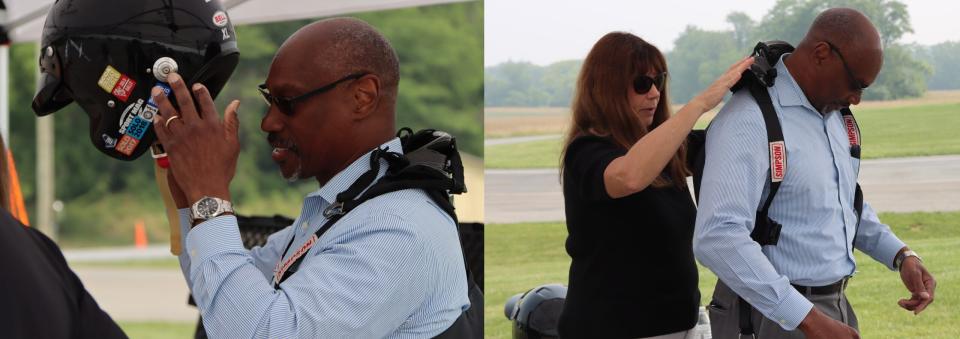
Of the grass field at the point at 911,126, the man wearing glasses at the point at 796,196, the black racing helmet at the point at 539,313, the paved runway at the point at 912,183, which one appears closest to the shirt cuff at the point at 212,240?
the man wearing glasses at the point at 796,196

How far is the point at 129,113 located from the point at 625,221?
1459 mm

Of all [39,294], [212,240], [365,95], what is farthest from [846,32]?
[39,294]

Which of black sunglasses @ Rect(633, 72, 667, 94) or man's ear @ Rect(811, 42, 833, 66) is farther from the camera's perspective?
black sunglasses @ Rect(633, 72, 667, 94)

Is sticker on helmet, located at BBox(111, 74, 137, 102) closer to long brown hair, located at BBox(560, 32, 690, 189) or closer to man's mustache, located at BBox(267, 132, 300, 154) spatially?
man's mustache, located at BBox(267, 132, 300, 154)

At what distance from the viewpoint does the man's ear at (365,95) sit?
1655mm

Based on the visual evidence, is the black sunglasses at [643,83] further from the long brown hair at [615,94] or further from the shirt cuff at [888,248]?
the shirt cuff at [888,248]

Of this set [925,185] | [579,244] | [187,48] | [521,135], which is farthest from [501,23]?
[187,48]

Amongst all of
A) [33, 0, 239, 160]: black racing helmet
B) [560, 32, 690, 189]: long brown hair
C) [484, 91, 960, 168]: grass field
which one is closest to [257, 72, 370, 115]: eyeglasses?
[33, 0, 239, 160]: black racing helmet

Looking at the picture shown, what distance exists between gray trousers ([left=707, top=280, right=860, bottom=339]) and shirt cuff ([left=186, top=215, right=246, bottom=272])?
1.46 m

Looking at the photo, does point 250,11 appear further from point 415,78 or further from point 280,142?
point 415,78

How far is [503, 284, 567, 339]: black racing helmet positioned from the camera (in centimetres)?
320

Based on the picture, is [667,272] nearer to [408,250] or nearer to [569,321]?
[569,321]

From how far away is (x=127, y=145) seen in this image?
1.58 m

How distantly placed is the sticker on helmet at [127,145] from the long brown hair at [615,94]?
1.47m
